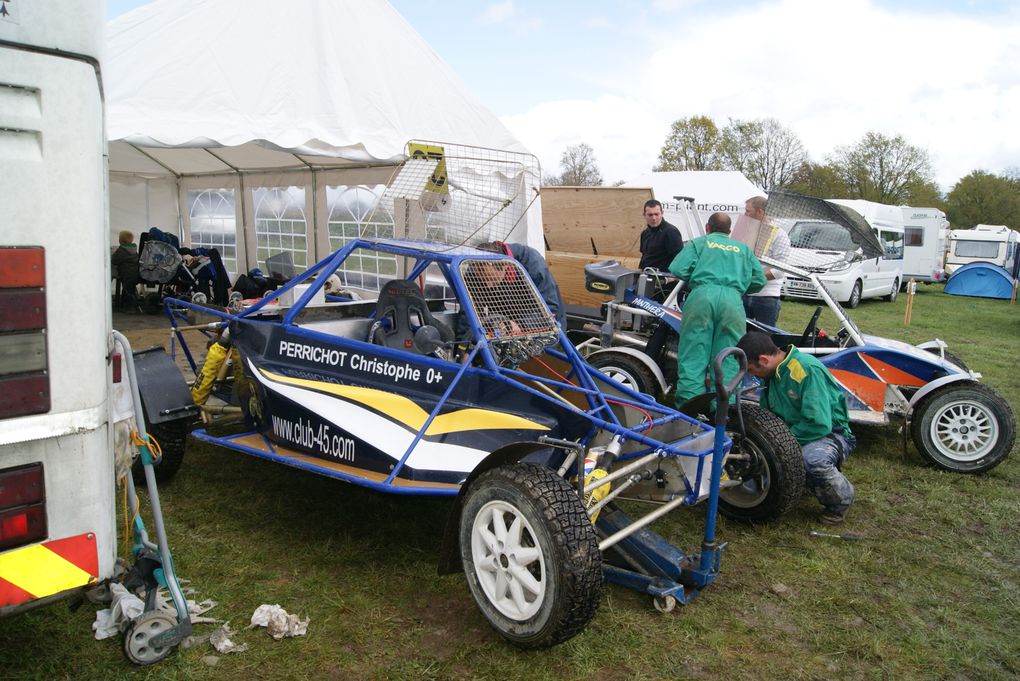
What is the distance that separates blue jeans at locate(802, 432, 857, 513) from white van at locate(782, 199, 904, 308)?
6.42 feet

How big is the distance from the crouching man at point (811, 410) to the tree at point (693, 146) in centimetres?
4070

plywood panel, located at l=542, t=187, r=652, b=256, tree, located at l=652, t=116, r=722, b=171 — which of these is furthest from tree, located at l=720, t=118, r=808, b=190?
plywood panel, located at l=542, t=187, r=652, b=256

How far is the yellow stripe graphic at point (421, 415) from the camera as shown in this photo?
3.67m

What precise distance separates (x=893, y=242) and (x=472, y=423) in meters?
21.2

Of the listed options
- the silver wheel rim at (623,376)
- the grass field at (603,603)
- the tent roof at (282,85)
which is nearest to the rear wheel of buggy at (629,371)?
the silver wheel rim at (623,376)

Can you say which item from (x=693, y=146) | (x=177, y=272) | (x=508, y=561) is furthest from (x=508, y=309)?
(x=693, y=146)

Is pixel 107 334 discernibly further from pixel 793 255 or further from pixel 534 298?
pixel 793 255

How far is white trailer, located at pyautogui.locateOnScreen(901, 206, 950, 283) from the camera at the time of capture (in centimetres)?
2491

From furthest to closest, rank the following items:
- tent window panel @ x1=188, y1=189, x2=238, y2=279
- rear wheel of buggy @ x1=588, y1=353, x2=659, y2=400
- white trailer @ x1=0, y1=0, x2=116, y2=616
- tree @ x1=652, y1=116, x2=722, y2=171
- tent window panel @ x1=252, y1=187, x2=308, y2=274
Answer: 1. tree @ x1=652, y1=116, x2=722, y2=171
2. tent window panel @ x1=188, y1=189, x2=238, y2=279
3. tent window panel @ x1=252, y1=187, x2=308, y2=274
4. rear wheel of buggy @ x1=588, y1=353, x2=659, y2=400
5. white trailer @ x1=0, y1=0, x2=116, y2=616

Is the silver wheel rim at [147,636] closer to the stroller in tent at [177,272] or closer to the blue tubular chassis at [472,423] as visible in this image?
the blue tubular chassis at [472,423]

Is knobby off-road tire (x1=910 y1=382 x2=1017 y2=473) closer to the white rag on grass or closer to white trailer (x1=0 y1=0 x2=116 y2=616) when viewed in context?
the white rag on grass

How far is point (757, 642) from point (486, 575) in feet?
4.16

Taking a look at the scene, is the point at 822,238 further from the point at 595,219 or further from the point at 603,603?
the point at 603,603

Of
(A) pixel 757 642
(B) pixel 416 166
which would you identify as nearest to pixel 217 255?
(B) pixel 416 166
